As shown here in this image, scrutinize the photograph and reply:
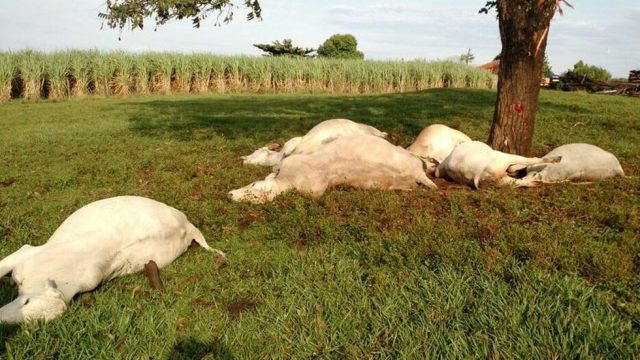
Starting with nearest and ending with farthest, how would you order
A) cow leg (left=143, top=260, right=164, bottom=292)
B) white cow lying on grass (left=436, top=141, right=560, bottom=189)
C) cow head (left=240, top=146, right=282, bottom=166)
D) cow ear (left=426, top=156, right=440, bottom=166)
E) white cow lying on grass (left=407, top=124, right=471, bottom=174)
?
cow leg (left=143, top=260, right=164, bottom=292) < white cow lying on grass (left=436, top=141, right=560, bottom=189) < cow ear (left=426, top=156, right=440, bottom=166) < white cow lying on grass (left=407, top=124, right=471, bottom=174) < cow head (left=240, top=146, right=282, bottom=166)

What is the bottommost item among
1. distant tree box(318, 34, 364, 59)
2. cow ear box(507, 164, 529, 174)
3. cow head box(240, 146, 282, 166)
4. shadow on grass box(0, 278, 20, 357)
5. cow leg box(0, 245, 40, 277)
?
shadow on grass box(0, 278, 20, 357)

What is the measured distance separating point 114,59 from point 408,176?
80.3 feet

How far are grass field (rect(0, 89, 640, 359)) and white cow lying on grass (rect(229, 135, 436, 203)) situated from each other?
0.29 m

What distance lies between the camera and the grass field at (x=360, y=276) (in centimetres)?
294

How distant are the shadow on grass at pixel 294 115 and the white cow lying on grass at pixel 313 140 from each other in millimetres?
2610

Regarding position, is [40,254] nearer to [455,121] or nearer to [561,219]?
[561,219]

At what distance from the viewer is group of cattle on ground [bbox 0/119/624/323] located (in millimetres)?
3428

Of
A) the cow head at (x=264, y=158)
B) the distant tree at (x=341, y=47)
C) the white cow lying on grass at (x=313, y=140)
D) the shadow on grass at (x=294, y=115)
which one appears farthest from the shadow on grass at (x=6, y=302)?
the distant tree at (x=341, y=47)

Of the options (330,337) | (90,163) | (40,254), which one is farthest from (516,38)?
(90,163)

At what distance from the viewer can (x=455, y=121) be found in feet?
38.7

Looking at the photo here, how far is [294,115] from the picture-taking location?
14.8 m

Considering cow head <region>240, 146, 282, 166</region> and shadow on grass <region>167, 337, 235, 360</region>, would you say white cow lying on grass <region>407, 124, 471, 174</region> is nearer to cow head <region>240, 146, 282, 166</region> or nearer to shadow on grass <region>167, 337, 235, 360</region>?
cow head <region>240, 146, 282, 166</region>

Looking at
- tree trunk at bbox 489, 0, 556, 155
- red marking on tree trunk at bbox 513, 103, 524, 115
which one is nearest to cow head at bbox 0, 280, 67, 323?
tree trunk at bbox 489, 0, 556, 155

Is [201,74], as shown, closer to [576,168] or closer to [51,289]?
[576,168]
